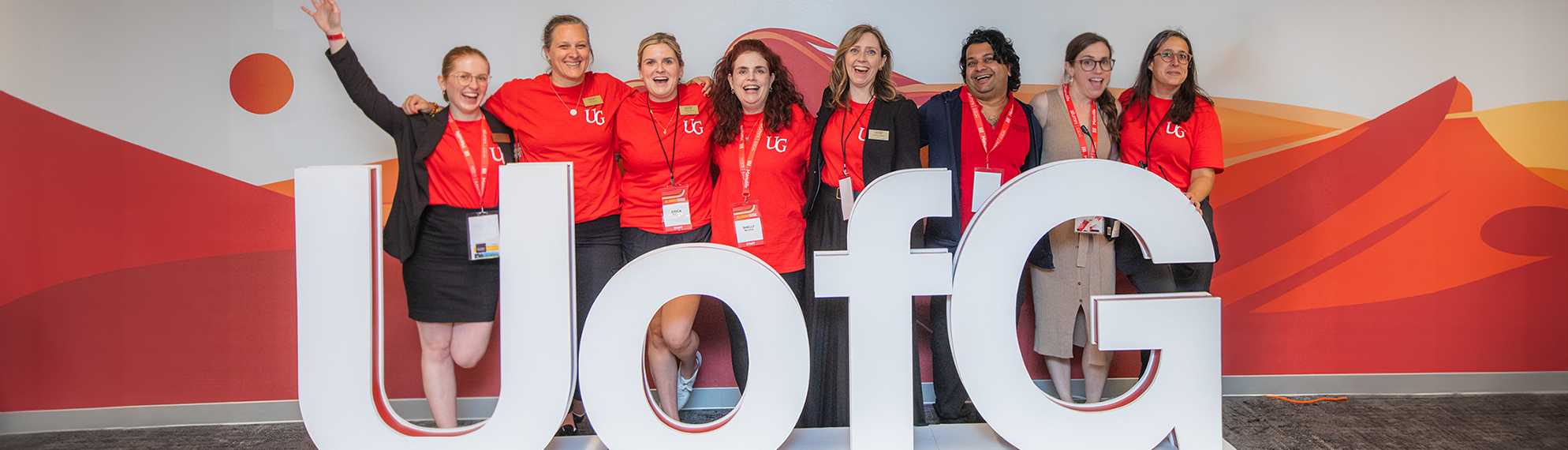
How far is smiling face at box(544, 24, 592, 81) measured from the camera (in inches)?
112

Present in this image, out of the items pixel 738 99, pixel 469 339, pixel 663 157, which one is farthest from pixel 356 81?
pixel 738 99

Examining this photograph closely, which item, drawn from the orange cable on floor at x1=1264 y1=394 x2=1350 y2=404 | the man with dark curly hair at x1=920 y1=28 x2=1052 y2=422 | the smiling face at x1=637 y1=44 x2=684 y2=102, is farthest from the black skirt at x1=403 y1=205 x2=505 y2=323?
the orange cable on floor at x1=1264 y1=394 x2=1350 y2=404

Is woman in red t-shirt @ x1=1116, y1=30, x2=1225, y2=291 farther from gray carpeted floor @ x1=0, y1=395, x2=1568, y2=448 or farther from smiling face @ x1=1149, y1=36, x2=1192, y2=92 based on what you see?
gray carpeted floor @ x1=0, y1=395, x2=1568, y2=448

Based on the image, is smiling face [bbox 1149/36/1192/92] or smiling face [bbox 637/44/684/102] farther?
smiling face [bbox 1149/36/1192/92]

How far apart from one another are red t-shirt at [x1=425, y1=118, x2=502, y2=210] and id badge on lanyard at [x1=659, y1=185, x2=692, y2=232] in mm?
555

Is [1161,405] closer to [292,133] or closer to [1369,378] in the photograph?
[1369,378]

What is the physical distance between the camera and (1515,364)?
3.82 m

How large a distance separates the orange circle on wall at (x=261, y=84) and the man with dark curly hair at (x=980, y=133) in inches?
105

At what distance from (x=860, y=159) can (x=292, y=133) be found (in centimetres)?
244

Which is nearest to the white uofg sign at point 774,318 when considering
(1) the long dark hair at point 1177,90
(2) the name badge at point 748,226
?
(2) the name badge at point 748,226

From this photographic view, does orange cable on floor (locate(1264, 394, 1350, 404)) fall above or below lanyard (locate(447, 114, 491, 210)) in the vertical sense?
below

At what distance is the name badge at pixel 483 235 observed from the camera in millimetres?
2672

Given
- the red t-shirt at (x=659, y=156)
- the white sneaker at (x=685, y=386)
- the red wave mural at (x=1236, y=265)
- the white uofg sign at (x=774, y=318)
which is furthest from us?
the white sneaker at (x=685, y=386)

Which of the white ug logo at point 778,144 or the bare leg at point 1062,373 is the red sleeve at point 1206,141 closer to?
the bare leg at point 1062,373
